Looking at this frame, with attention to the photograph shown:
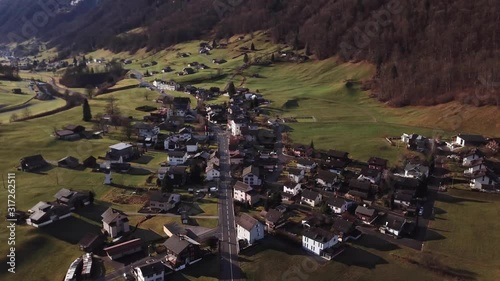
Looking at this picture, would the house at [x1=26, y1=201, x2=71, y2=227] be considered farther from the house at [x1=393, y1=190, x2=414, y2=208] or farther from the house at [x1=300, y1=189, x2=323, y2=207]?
the house at [x1=393, y1=190, x2=414, y2=208]

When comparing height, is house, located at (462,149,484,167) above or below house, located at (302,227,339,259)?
above

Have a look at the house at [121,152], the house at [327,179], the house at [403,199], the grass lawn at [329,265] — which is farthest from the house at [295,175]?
the house at [121,152]

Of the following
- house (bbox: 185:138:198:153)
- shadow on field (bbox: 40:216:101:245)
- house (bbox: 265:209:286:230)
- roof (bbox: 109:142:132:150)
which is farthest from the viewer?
house (bbox: 185:138:198:153)

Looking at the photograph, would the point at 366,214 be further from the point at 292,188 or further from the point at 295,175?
the point at 295,175

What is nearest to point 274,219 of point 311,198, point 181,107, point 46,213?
point 311,198

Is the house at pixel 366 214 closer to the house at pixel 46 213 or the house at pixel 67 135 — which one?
the house at pixel 46 213

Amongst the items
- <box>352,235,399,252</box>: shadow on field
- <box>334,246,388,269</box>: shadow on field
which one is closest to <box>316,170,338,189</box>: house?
<box>352,235,399,252</box>: shadow on field

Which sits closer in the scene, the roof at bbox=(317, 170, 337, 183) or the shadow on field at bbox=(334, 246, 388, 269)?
the shadow on field at bbox=(334, 246, 388, 269)
